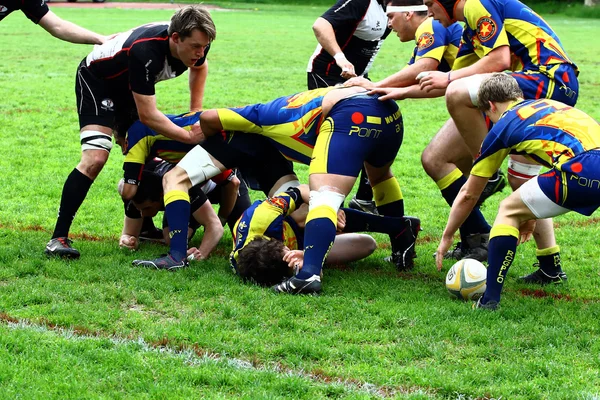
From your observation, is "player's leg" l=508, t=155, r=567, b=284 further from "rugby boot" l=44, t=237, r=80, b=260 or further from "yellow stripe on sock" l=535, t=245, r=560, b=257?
"rugby boot" l=44, t=237, r=80, b=260

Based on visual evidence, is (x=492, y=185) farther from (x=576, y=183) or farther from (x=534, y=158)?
(x=576, y=183)

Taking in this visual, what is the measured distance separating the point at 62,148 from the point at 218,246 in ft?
13.5

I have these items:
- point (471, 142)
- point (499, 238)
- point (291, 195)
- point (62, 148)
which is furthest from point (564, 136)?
point (62, 148)

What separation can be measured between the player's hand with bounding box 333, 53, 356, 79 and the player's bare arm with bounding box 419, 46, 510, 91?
4.42ft

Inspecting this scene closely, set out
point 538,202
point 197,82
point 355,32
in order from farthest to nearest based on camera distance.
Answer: point 355,32 < point 197,82 < point 538,202

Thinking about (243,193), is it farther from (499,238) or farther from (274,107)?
(499,238)

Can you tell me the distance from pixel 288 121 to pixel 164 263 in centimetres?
129

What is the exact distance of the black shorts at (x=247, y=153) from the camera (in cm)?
581

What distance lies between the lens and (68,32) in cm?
639

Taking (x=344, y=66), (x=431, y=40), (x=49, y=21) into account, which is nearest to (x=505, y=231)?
(x=431, y=40)

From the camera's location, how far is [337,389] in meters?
3.68

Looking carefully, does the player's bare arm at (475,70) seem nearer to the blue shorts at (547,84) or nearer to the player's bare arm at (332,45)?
the blue shorts at (547,84)

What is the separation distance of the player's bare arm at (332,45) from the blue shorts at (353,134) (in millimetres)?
1406

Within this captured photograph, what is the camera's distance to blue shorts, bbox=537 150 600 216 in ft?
14.8
